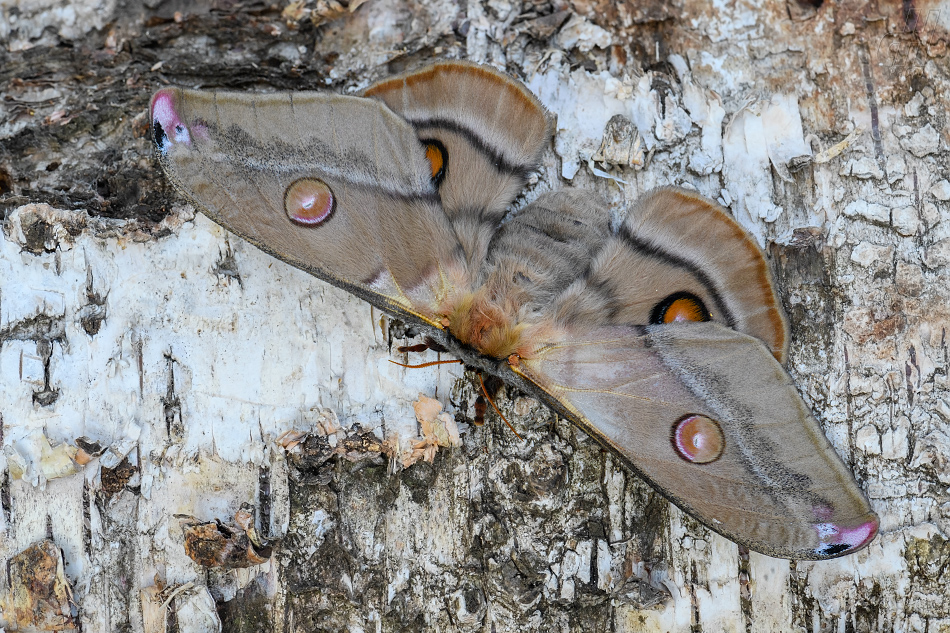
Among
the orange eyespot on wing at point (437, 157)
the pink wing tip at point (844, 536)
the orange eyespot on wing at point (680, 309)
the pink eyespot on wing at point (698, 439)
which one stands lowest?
the pink wing tip at point (844, 536)

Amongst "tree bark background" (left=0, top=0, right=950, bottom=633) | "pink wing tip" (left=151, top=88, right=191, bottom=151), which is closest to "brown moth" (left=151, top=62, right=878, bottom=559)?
"pink wing tip" (left=151, top=88, right=191, bottom=151)

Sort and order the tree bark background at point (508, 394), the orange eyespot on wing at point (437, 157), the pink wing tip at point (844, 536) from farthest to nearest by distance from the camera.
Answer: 1. the orange eyespot on wing at point (437, 157)
2. the tree bark background at point (508, 394)
3. the pink wing tip at point (844, 536)

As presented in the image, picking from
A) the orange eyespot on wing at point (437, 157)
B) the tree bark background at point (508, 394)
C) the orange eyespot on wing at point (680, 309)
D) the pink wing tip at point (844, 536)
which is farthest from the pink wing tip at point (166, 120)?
the pink wing tip at point (844, 536)

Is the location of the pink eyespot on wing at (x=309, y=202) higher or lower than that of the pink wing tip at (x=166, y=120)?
lower

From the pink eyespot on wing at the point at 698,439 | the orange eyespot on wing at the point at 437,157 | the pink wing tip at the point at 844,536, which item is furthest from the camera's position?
the orange eyespot on wing at the point at 437,157

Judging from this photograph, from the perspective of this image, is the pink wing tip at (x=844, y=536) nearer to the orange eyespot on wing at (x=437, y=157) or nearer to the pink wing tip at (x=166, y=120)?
the orange eyespot on wing at (x=437, y=157)

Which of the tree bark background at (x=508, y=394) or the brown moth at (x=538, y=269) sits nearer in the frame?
the brown moth at (x=538, y=269)

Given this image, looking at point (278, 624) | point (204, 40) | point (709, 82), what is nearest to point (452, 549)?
point (278, 624)

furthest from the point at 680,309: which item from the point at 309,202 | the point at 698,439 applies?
the point at 309,202
